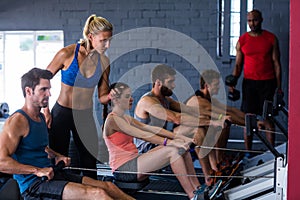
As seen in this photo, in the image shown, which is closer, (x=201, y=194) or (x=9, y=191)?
(x=9, y=191)

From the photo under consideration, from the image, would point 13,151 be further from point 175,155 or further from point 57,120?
point 175,155

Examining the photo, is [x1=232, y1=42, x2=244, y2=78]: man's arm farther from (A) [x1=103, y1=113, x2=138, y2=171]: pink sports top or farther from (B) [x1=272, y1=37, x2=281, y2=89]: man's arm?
(A) [x1=103, y1=113, x2=138, y2=171]: pink sports top

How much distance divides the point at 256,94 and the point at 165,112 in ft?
4.59

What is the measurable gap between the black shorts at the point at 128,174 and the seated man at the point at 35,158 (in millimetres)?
342

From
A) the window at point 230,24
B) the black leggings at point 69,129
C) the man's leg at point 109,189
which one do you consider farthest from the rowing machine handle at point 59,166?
the window at point 230,24

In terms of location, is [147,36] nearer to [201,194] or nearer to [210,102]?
[210,102]

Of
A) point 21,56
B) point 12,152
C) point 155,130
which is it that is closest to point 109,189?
point 12,152

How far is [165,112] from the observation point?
139 inches

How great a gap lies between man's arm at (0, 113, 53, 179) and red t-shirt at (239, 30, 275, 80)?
281 centimetres

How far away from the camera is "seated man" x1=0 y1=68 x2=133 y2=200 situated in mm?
2273

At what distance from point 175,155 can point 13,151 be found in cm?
110

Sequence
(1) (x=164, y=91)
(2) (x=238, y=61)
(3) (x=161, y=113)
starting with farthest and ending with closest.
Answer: (2) (x=238, y=61), (1) (x=164, y=91), (3) (x=161, y=113)

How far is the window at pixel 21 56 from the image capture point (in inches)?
222

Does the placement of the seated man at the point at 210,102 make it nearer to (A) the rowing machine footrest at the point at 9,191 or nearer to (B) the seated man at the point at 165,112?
(B) the seated man at the point at 165,112
